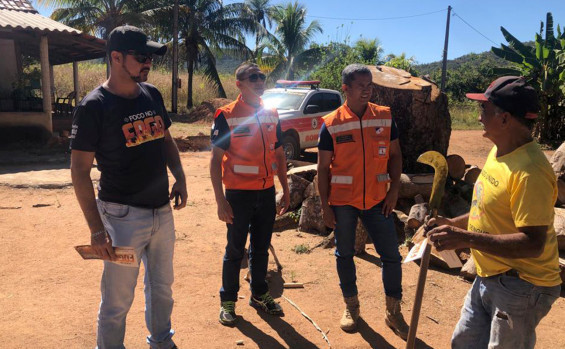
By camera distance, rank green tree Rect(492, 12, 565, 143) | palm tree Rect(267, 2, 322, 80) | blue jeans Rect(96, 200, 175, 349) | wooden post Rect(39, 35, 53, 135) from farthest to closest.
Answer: palm tree Rect(267, 2, 322, 80), green tree Rect(492, 12, 565, 143), wooden post Rect(39, 35, 53, 135), blue jeans Rect(96, 200, 175, 349)

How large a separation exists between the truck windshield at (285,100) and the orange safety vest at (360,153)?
→ 7.10 meters

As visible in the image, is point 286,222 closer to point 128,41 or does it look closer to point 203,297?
point 203,297

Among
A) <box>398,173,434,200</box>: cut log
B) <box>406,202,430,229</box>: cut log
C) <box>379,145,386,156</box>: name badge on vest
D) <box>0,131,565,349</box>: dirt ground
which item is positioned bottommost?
<box>0,131,565,349</box>: dirt ground

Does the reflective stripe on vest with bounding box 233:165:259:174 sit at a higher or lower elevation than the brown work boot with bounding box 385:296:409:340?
higher

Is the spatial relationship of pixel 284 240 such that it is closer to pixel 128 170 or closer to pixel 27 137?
pixel 128 170

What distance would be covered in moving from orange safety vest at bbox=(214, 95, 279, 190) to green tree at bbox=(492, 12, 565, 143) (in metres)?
14.0

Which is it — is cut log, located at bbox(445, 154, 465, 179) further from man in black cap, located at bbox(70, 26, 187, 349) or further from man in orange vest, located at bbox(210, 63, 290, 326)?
man in black cap, located at bbox(70, 26, 187, 349)

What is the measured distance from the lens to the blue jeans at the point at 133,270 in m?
2.47

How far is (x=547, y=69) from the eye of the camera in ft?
47.2

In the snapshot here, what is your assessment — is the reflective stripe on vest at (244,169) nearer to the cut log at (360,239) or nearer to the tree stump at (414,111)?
the cut log at (360,239)

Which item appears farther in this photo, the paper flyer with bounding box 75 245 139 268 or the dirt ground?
the dirt ground

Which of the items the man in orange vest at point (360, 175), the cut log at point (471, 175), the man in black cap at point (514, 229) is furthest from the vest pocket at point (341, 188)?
the cut log at point (471, 175)

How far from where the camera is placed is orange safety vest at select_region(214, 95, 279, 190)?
324cm

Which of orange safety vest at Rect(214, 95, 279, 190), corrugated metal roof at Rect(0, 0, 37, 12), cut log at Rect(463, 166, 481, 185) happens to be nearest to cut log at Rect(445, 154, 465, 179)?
cut log at Rect(463, 166, 481, 185)
